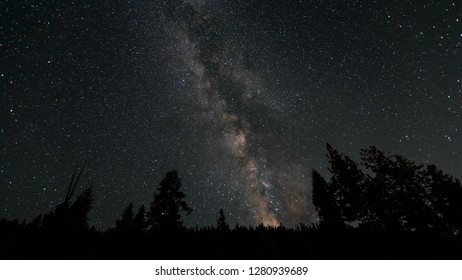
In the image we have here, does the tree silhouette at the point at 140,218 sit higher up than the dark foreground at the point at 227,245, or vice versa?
the tree silhouette at the point at 140,218

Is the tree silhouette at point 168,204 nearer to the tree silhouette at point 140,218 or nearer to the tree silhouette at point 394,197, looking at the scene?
the tree silhouette at point 140,218

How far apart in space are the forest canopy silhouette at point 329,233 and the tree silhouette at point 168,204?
15 centimetres

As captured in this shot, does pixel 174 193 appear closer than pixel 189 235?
No

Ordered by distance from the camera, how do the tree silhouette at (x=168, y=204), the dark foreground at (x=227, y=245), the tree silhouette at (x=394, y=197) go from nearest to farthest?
1. the dark foreground at (x=227, y=245)
2. the tree silhouette at (x=394, y=197)
3. the tree silhouette at (x=168, y=204)

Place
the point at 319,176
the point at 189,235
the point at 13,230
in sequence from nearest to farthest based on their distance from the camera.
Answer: the point at 13,230 < the point at 189,235 < the point at 319,176

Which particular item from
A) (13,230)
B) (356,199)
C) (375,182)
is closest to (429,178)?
(375,182)

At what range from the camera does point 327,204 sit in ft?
80.5

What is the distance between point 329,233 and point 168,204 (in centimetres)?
1637

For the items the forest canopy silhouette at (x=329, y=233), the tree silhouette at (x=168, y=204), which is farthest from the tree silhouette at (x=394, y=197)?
the tree silhouette at (x=168, y=204)

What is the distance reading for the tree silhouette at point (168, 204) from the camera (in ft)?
76.6

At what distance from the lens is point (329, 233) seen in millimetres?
12664

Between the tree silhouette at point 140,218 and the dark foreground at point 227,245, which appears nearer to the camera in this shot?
the dark foreground at point 227,245

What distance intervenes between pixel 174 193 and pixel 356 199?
17276mm
